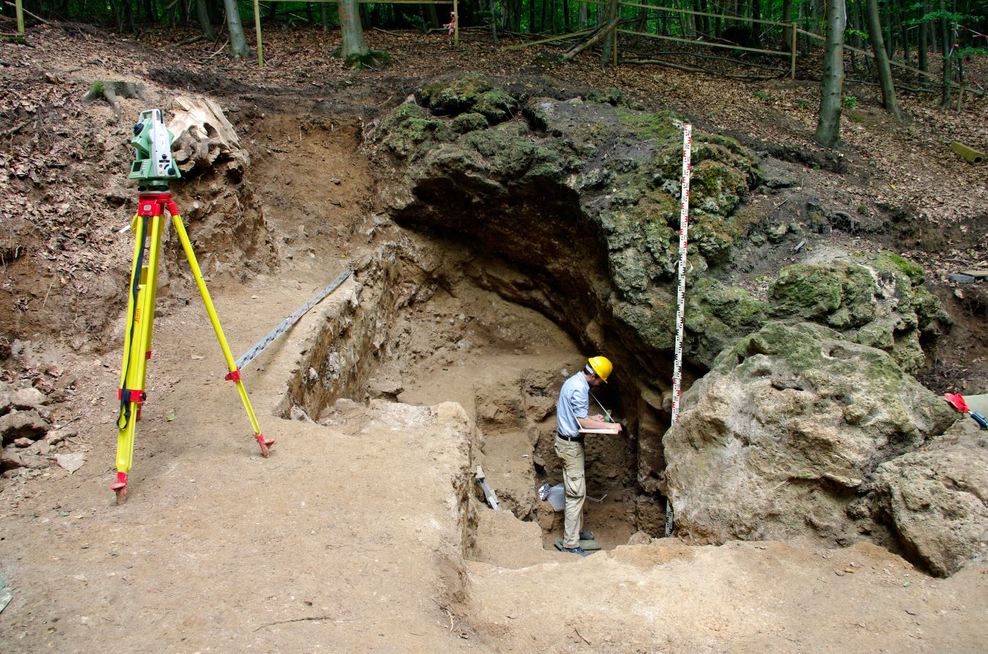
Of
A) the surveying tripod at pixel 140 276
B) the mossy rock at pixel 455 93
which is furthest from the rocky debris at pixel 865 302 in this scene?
the surveying tripod at pixel 140 276

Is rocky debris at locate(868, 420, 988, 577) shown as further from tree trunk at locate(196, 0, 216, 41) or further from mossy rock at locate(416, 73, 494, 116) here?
tree trunk at locate(196, 0, 216, 41)

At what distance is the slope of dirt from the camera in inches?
136

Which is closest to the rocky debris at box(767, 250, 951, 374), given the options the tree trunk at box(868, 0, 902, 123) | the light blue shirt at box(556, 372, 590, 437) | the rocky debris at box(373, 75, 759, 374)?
the rocky debris at box(373, 75, 759, 374)

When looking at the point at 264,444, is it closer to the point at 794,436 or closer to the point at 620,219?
the point at 794,436

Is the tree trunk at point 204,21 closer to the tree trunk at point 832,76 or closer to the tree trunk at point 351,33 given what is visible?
the tree trunk at point 351,33

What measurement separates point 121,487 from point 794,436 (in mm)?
4969

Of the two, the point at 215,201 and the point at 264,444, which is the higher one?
the point at 215,201

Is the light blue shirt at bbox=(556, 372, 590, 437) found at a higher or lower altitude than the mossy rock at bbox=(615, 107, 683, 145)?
lower

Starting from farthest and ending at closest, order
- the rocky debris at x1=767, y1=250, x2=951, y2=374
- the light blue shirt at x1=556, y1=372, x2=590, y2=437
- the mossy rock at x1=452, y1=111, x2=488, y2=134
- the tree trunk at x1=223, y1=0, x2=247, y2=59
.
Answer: the tree trunk at x1=223, y1=0, x2=247, y2=59, the mossy rock at x1=452, y1=111, x2=488, y2=134, the light blue shirt at x1=556, y1=372, x2=590, y2=437, the rocky debris at x1=767, y1=250, x2=951, y2=374

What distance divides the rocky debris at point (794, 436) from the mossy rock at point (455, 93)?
237 inches

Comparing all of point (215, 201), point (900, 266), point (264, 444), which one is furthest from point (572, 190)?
point (264, 444)

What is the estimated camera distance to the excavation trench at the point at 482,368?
8.30 metres

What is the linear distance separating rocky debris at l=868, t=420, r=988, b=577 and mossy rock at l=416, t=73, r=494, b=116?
7.66 metres

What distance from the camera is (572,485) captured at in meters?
8.14
